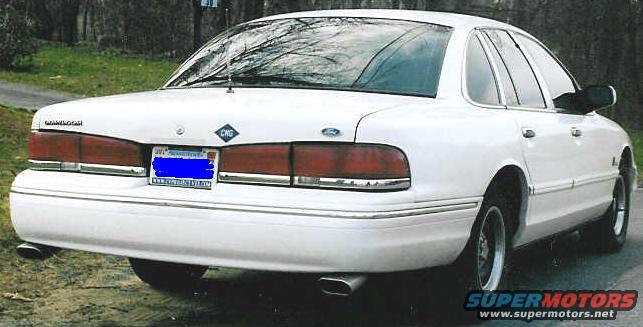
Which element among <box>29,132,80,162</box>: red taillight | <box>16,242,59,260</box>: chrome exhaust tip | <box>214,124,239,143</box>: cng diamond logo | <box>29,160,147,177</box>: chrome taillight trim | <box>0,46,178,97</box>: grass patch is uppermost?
<box>214,124,239,143</box>: cng diamond logo

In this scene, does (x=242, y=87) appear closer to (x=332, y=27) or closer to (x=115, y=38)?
Answer: (x=332, y=27)

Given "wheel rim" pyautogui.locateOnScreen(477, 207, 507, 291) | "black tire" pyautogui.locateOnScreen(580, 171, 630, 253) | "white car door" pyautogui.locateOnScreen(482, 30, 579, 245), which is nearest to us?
"wheel rim" pyautogui.locateOnScreen(477, 207, 507, 291)

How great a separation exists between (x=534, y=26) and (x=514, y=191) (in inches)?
870

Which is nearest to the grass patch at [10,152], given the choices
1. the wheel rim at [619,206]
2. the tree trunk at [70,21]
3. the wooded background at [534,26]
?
the wheel rim at [619,206]

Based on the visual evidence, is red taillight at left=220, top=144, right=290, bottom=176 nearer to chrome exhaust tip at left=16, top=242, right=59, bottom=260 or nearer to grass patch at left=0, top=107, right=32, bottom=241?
chrome exhaust tip at left=16, top=242, right=59, bottom=260

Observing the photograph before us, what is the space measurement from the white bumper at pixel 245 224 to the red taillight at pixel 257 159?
78 millimetres

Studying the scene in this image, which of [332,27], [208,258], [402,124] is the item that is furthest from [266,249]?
[332,27]

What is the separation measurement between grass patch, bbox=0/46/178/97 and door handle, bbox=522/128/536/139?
1377cm

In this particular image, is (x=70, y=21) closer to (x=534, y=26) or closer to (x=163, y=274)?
(x=534, y=26)

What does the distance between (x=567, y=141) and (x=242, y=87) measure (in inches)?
84.4

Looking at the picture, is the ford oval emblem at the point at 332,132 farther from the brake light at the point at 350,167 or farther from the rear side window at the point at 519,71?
the rear side window at the point at 519,71

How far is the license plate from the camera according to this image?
14.0ft

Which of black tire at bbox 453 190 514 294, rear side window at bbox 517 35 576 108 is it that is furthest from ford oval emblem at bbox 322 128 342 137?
rear side window at bbox 517 35 576 108

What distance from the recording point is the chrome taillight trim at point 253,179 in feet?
13.7
